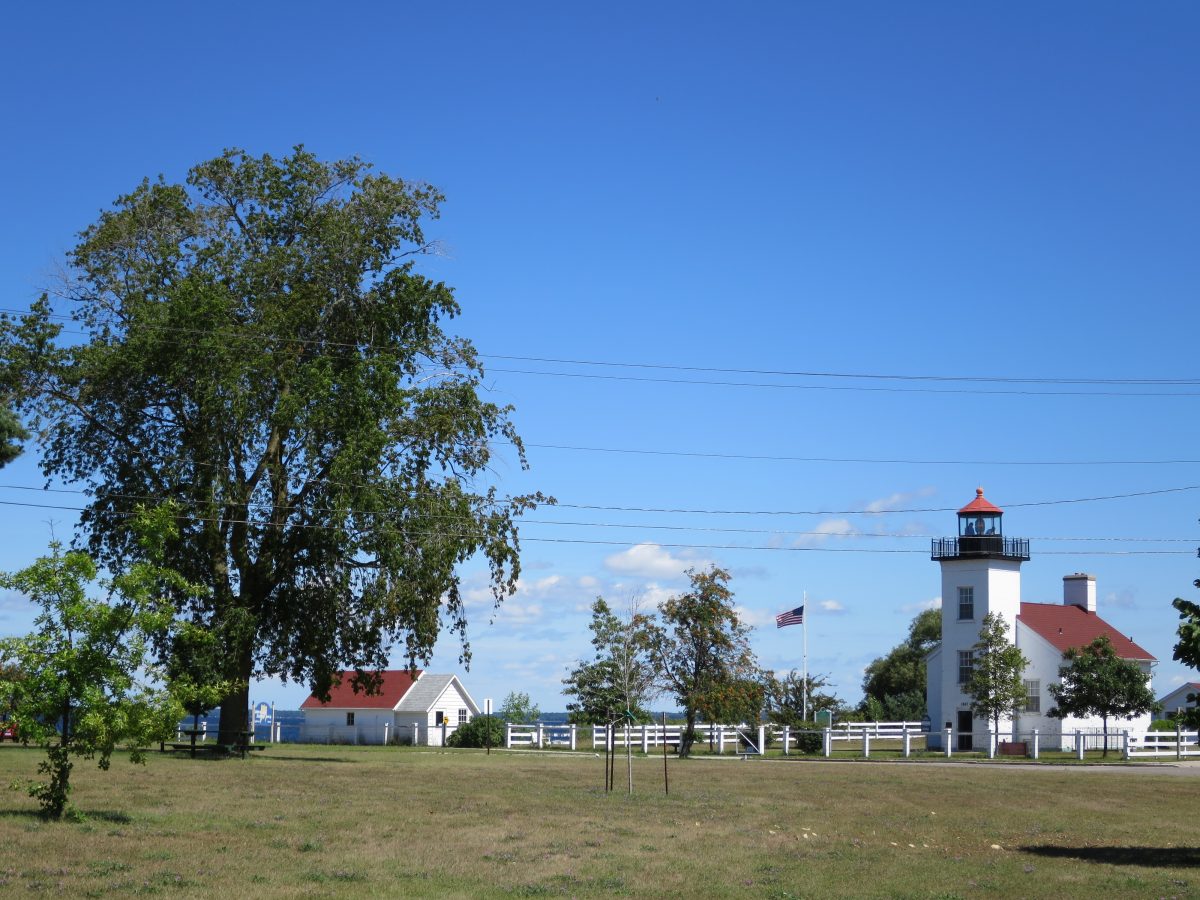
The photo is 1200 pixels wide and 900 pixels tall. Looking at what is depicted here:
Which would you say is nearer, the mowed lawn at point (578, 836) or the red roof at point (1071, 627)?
the mowed lawn at point (578, 836)

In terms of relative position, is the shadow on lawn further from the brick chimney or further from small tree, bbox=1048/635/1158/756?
the brick chimney

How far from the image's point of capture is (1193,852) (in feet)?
75.9

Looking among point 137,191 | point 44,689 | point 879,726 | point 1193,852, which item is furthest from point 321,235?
point 879,726

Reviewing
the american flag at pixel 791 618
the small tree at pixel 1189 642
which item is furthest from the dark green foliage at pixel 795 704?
the small tree at pixel 1189 642

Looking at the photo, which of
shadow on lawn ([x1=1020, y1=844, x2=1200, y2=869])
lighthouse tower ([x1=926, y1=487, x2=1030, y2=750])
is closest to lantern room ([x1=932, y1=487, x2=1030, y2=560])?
lighthouse tower ([x1=926, y1=487, x2=1030, y2=750])

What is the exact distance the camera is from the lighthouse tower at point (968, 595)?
2499 inches

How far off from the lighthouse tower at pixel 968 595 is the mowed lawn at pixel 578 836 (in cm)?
2581

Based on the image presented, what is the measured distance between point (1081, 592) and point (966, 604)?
Result: 443 inches

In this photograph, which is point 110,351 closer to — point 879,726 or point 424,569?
point 424,569

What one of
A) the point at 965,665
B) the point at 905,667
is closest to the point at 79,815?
the point at 965,665

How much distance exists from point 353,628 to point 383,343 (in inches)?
361

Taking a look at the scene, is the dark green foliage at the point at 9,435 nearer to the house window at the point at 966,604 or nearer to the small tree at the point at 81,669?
the small tree at the point at 81,669

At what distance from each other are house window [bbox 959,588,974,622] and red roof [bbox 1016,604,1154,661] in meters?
2.58

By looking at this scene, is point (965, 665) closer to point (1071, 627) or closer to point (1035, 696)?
point (1035, 696)
